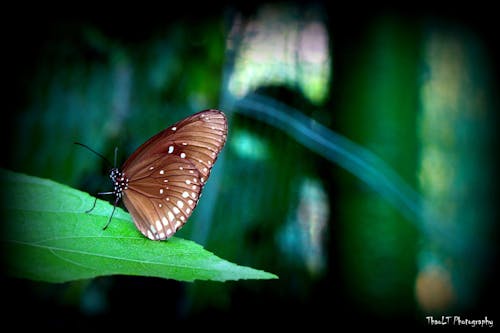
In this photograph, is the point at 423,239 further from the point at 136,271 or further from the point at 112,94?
the point at 136,271

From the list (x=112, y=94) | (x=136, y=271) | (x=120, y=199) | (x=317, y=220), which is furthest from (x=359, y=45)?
(x=136, y=271)

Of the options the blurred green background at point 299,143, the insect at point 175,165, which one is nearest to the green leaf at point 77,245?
the insect at point 175,165

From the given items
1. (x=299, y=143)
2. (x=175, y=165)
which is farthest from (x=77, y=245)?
(x=299, y=143)

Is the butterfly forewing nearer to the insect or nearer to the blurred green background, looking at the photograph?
the insect

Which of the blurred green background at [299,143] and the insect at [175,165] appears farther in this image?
the blurred green background at [299,143]

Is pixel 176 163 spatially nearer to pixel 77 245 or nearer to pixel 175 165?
pixel 175 165

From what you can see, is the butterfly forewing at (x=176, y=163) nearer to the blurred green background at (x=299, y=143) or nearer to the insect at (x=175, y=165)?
the insect at (x=175, y=165)
